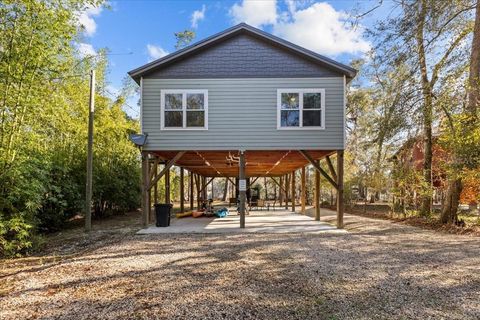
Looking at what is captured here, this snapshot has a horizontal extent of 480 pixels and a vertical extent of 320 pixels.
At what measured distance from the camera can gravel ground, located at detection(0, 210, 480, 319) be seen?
3506mm

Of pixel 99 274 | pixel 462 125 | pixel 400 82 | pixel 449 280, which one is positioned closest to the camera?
pixel 449 280

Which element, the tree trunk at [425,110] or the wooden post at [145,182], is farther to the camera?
the tree trunk at [425,110]

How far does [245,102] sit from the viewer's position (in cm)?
975

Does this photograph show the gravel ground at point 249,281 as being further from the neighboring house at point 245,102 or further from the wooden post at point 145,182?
the neighboring house at point 245,102

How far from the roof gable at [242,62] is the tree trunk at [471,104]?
3.46 metres

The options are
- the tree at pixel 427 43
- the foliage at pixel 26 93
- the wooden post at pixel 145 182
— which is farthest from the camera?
the tree at pixel 427 43

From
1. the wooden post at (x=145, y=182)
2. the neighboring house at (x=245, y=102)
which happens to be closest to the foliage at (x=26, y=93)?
the wooden post at (x=145, y=182)

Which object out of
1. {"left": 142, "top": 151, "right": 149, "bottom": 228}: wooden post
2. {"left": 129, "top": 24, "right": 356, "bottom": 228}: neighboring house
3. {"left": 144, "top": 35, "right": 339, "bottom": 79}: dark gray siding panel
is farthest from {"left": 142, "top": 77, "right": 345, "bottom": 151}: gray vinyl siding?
{"left": 142, "top": 151, "right": 149, "bottom": 228}: wooden post

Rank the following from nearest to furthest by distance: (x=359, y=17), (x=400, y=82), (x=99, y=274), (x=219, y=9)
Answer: (x=99, y=274) < (x=359, y=17) < (x=400, y=82) < (x=219, y=9)

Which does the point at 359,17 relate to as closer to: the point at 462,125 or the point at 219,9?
the point at 462,125

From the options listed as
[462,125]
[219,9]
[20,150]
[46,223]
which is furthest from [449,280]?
[219,9]

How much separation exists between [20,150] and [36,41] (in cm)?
215

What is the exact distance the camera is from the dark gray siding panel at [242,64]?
9758mm

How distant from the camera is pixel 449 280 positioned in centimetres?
460
